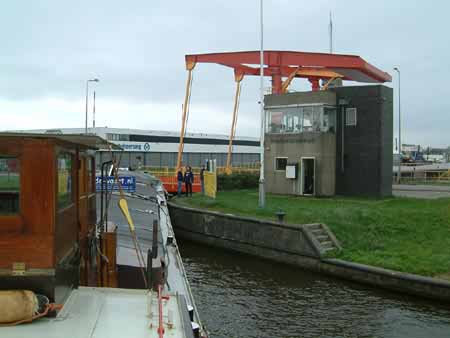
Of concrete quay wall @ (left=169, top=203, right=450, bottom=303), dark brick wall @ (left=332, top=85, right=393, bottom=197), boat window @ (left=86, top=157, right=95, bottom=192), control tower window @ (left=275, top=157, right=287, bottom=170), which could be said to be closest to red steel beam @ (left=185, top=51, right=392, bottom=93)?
dark brick wall @ (left=332, top=85, right=393, bottom=197)

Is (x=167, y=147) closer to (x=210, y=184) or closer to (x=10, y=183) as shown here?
(x=210, y=184)

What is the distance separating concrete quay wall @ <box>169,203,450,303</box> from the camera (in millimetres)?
13742

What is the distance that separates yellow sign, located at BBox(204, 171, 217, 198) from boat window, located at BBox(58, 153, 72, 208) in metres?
20.4

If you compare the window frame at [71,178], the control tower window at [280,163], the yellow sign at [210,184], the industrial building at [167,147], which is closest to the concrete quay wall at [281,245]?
the yellow sign at [210,184]

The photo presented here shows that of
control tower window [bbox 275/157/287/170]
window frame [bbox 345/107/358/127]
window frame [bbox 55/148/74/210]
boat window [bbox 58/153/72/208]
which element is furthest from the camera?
control tower window [bbox 275/157/287/170]

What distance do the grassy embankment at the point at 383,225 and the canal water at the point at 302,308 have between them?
1436 millimetres

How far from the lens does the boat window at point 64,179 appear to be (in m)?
5.55

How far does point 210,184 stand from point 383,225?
11.1 m

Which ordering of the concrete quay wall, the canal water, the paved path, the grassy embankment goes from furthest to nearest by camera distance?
the paved path
the grassy embankment
the concrete quay wall
the canal water

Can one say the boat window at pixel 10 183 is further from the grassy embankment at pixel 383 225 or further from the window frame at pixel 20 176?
the grassy embankment at pixel 383 225

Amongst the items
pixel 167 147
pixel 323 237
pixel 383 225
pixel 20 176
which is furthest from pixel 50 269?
pixel 167 147

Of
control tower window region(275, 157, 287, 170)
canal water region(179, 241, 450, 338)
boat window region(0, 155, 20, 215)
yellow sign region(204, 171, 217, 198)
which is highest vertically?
control tower window region(275, 157, 287, 170)

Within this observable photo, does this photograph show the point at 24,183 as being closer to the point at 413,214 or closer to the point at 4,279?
the point at 4,279

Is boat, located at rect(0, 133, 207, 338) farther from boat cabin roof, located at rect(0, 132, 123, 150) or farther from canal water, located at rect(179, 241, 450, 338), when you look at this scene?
canal water, located at rect(179, 241, 450, 338)
